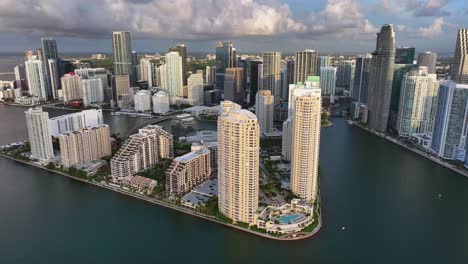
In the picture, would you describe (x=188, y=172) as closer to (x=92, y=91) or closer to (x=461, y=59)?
(x=92, y=91)

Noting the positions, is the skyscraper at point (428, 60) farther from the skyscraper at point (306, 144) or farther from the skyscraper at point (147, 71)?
the skyscraper at point (147, 71)

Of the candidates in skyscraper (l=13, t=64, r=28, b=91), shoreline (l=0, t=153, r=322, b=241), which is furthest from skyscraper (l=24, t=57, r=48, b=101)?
shoreline (l=0, t=153, r=322, b=241)

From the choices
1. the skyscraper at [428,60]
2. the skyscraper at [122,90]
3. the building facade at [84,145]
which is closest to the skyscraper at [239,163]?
the building facade at [84,145]

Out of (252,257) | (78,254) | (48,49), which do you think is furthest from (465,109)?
(48,49)

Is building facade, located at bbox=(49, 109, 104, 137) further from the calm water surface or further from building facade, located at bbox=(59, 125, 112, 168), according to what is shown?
the calm water surface

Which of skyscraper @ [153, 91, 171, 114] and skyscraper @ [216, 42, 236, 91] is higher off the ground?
skyscraper @ [216, 42, 236, 91]
